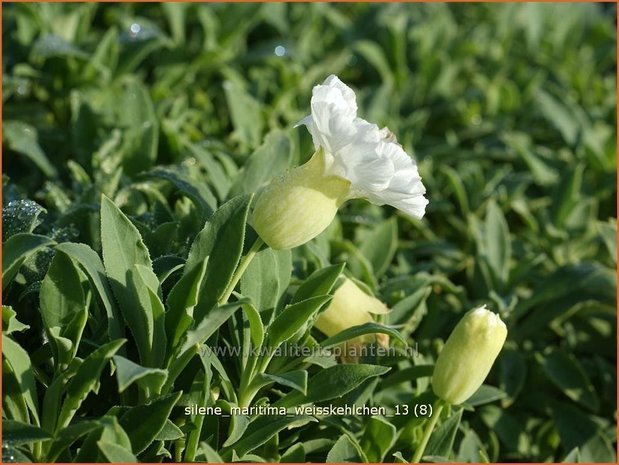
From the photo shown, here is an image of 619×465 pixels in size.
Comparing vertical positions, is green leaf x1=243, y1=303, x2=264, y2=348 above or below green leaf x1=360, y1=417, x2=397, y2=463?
above

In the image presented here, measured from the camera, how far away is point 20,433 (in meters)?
1.05

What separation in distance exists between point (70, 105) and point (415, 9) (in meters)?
1.21

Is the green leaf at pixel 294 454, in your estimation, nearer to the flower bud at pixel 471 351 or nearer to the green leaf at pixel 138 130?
the flower bud at pixel 471 351

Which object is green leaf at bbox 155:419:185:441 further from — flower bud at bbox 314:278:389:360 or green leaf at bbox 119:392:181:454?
flower bud at bbox 314:278:389:360

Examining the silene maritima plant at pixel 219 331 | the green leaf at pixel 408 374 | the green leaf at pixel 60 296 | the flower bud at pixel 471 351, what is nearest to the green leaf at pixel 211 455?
the silene maritima plant at pixel 219 331

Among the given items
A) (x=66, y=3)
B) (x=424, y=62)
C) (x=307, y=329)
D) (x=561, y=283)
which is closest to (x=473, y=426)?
(x=561, y=283)

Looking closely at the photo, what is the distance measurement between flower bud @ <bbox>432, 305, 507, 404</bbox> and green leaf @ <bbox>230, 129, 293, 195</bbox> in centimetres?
47

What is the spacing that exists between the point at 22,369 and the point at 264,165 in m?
0.60

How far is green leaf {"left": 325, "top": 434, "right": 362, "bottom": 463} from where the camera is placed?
122 centimetres

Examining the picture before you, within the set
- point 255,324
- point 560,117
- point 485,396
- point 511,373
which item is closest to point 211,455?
point 255,324

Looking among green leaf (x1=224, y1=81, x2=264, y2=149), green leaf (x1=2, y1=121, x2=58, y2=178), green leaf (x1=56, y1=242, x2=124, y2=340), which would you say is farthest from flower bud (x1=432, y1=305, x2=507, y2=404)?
green leaf (x1=2, y1=121, x2=58, y2=178)

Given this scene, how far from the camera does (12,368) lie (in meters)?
1.09

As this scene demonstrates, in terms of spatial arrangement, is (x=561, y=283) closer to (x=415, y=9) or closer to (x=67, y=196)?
(x=67, y=196)

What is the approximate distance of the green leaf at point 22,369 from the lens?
3.54ft
